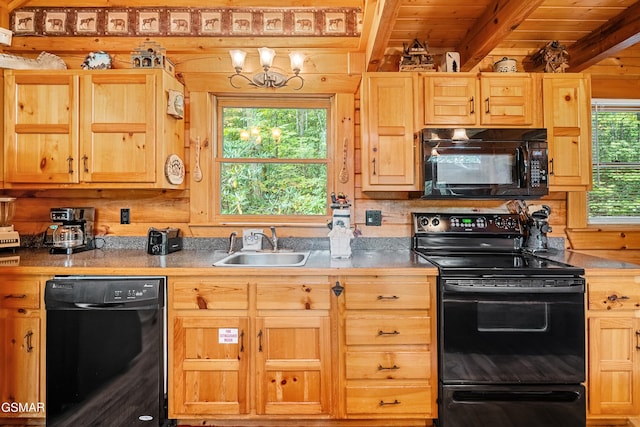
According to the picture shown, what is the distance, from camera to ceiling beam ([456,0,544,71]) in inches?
68.4

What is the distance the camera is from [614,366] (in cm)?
178

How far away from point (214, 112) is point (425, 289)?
1.94 meters

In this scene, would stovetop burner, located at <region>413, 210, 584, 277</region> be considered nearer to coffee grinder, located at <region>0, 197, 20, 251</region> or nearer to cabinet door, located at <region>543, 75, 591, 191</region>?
cabinet door, located at <region>543, 75, 591, 191</region>

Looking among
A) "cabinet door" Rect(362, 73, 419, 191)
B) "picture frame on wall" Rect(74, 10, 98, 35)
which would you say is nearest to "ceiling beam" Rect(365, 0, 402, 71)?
"cabinet door" Rect(362, 73, 419, 191)

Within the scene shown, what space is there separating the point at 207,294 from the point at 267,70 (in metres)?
1.53

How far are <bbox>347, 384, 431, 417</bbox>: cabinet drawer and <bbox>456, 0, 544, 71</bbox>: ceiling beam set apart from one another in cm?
201

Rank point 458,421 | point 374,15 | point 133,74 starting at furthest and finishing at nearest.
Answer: point 133,74 → point 374,15 → point 458,421

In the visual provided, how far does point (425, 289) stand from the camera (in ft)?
5.83

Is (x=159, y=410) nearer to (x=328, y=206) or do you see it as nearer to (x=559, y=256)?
(x=328, y=206)

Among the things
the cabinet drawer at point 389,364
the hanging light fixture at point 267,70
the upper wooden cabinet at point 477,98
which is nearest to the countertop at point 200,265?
the cabinet drawer at point 389,364

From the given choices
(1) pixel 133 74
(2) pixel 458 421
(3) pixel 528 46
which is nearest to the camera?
(2) pixel 458 421

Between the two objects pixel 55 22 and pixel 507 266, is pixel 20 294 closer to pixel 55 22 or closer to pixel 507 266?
pixel 55 22

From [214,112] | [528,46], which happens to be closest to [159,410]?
[214,112]

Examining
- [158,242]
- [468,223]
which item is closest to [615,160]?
[468,223]
